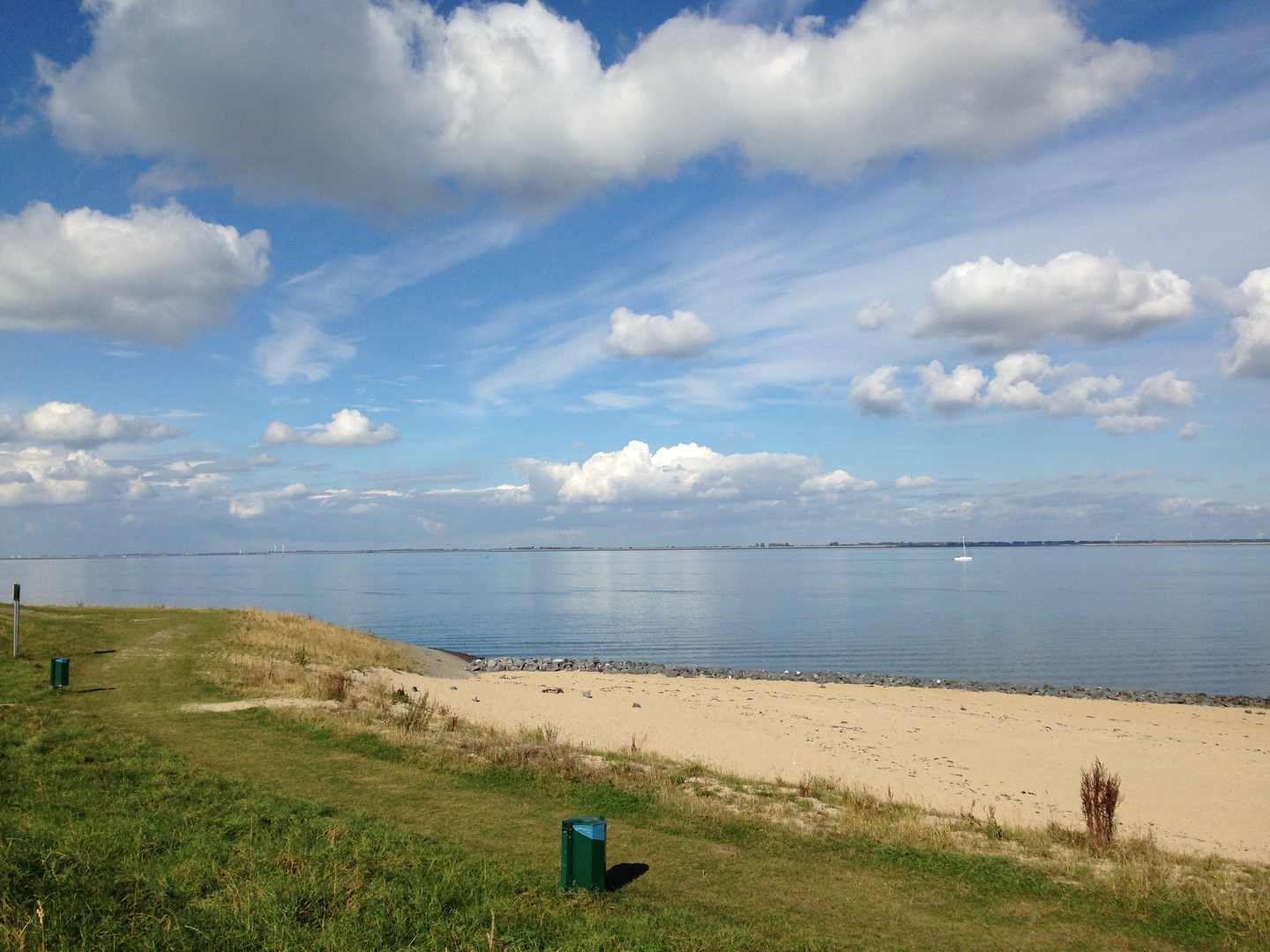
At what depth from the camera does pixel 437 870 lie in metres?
8.18

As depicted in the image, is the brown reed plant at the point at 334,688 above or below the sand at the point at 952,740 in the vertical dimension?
above

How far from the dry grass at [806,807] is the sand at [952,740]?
186cm

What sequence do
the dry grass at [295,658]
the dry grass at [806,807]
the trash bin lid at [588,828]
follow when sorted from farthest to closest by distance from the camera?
the dry grass at [295,658]
the dry grass at [806,807]
the trash bin lid at [588,828]

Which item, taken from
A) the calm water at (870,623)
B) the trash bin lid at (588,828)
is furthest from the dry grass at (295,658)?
the calm water at (870,623)

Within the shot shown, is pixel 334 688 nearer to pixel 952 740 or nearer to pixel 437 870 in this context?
pixel 437 870

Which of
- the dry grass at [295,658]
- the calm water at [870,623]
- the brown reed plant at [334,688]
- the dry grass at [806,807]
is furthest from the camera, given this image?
the calm water at [870,623]

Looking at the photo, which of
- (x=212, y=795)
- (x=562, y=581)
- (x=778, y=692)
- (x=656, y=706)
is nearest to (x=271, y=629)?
(x=656, y=706)

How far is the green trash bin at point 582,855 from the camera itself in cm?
814

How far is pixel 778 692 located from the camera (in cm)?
3344

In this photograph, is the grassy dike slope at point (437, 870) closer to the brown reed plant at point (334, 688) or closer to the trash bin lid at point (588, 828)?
the trash bin lid at point (588, 828)

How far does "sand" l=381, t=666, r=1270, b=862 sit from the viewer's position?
648 inches

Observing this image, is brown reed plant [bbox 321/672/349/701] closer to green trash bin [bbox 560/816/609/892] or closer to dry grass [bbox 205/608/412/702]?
dry grass [bbox 205/608/412/702]

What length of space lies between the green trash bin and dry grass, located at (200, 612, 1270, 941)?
144 inches

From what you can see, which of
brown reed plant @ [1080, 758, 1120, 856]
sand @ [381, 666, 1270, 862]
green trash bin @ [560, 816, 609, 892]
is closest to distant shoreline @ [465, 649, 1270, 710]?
sand @ [381, 666, 1270, 862]
